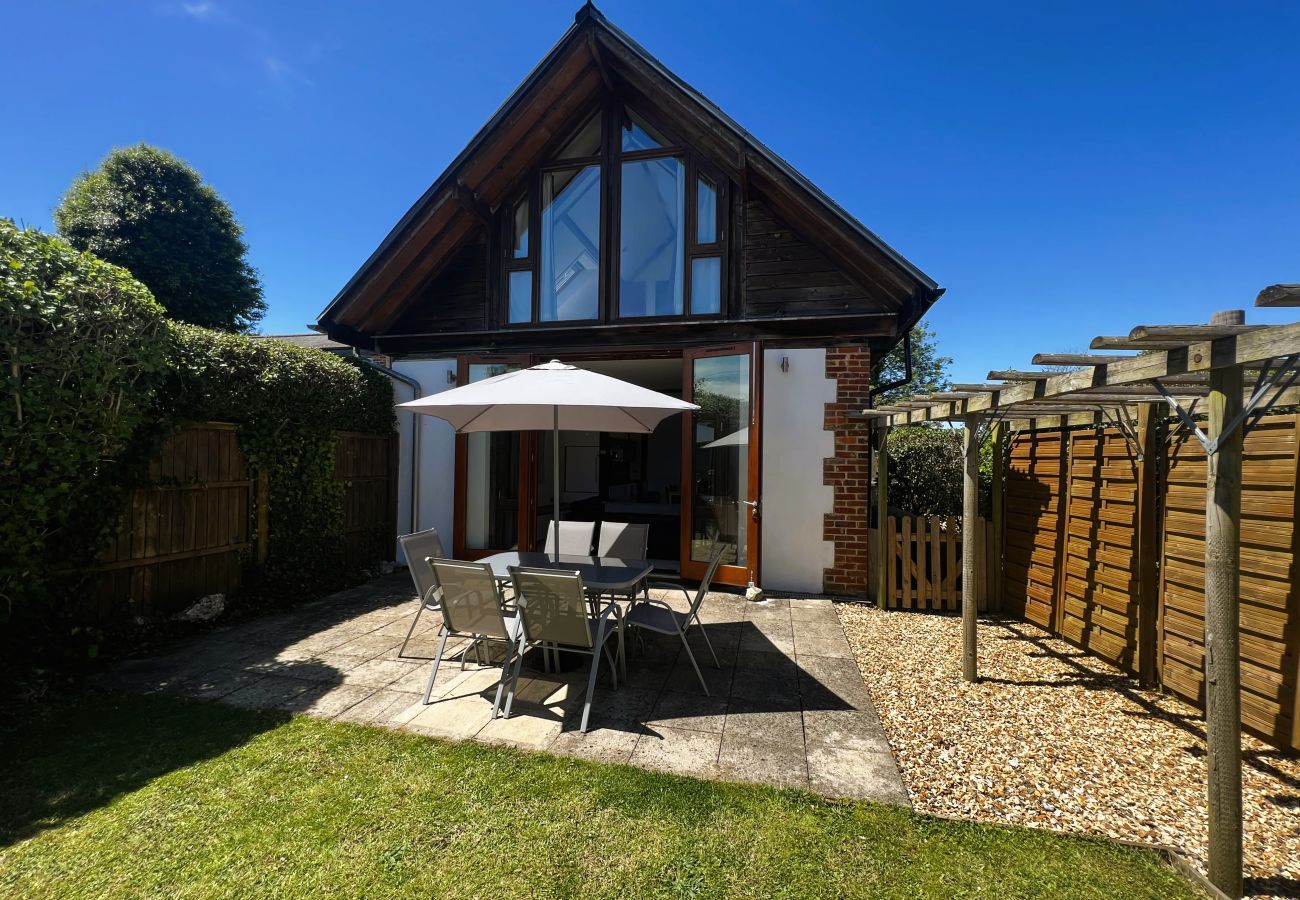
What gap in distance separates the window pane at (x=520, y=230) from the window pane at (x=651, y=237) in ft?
4.89

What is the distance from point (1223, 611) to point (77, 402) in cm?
662

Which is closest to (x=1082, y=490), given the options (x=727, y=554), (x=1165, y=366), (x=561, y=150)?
(x=1165, y=366)

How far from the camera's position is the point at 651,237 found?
22.7 ft

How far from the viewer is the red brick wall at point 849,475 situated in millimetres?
6168

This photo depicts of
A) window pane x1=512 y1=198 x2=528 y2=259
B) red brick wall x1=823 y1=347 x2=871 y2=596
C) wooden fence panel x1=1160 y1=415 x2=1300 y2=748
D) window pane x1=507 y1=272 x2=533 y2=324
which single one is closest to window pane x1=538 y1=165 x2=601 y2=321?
window pane x1=507 y1=272 x2=533 y2=324

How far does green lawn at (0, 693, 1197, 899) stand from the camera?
1.99 metres

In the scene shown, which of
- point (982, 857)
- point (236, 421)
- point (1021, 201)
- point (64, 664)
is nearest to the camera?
point (982, 857)

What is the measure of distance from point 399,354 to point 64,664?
507cm

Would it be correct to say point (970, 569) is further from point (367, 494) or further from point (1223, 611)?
point (367, 494)

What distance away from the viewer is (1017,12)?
6961 mm

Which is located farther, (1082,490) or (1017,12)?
(1017,12)

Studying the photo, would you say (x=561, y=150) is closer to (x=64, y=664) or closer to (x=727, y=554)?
(x=727, y=554)

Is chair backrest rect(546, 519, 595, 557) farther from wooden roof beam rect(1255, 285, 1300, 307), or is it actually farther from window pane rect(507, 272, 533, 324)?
wooden roof beam rect(1255, 285, 1300, 307)

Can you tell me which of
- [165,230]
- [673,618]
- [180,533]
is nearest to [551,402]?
[673,618]
